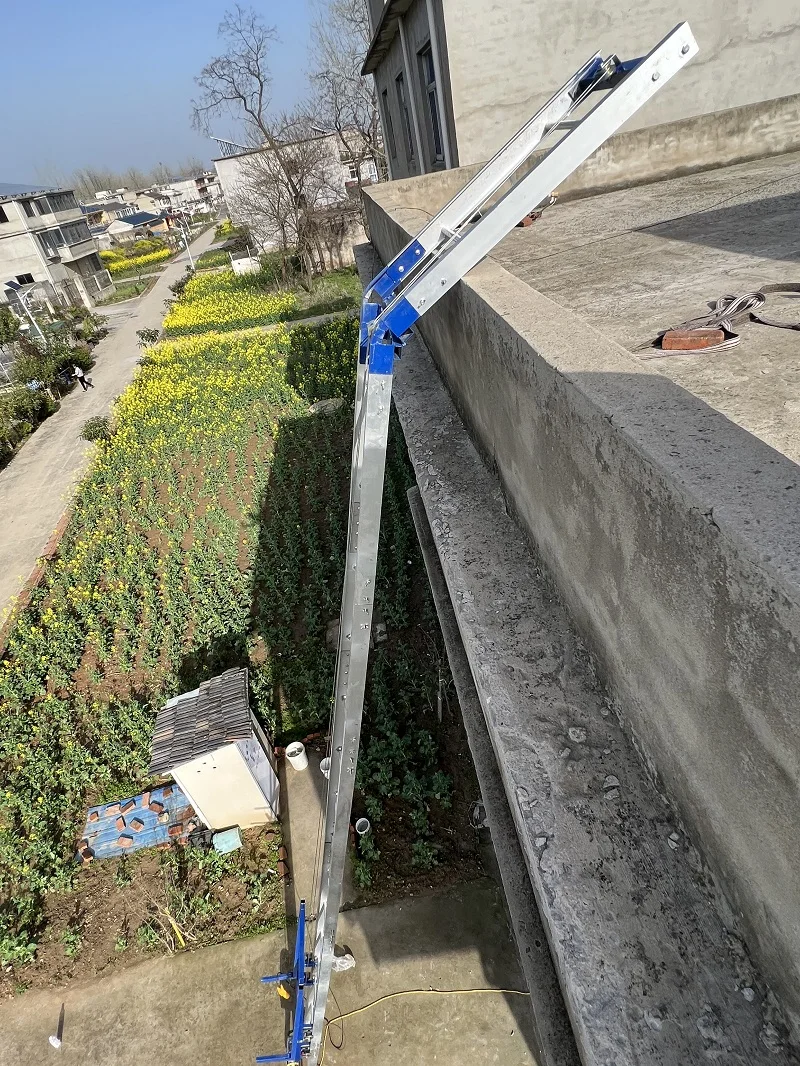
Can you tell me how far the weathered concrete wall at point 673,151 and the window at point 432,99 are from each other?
97.9 inches

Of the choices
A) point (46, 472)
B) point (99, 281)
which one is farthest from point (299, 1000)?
point (99, 281)

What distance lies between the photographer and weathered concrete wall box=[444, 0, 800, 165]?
7984 millimetres

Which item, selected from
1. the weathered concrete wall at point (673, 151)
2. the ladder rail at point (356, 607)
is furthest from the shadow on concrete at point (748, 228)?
the ladder rail at point (356, 607)

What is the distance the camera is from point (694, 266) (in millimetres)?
4285

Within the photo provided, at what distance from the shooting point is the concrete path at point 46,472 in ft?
34.2

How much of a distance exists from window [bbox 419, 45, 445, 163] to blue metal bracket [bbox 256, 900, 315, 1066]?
1057 cm

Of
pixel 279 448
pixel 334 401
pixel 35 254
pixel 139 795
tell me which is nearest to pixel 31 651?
pixel 139 795

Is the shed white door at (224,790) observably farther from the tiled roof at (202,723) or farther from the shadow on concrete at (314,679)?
the shadow on concrete at (314,679)

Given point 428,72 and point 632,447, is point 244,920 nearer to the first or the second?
point 632,447

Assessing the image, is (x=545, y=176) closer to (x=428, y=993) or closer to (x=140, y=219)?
(x=428, y=993)

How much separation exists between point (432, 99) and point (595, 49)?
9.68 ft

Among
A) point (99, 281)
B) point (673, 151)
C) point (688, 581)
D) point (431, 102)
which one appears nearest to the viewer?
point (688, 581)

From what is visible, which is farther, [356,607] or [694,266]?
[694,266]

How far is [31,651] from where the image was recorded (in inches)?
305
